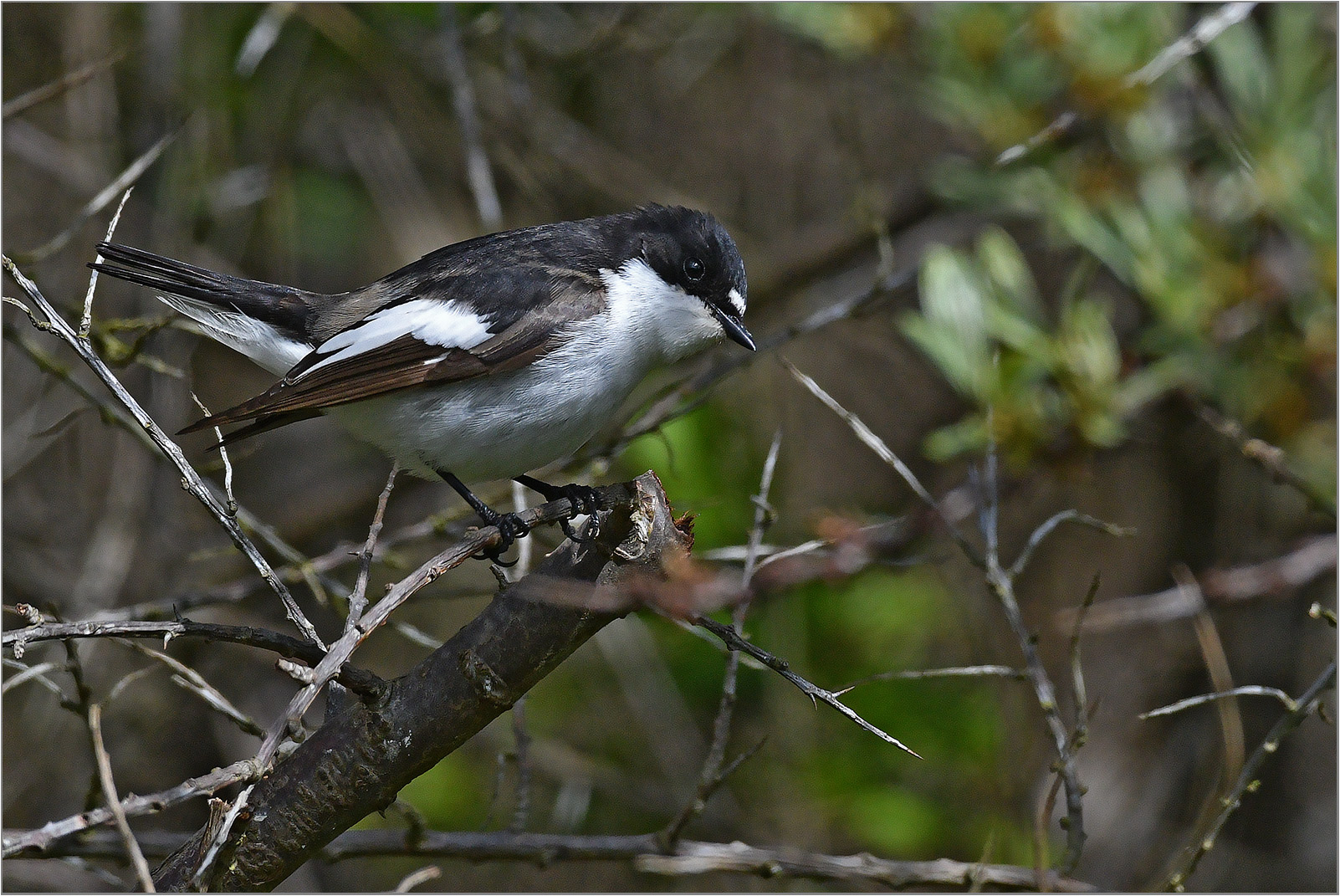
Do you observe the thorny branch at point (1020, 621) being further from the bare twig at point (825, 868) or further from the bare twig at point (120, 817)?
the bare twig at point (120, 817)

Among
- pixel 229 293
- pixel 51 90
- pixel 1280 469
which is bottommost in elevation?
pixel 1280 469

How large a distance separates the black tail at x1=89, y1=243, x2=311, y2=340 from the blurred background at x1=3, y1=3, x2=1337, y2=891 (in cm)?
16

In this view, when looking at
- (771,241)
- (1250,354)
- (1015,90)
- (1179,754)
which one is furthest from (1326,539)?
(771,241)

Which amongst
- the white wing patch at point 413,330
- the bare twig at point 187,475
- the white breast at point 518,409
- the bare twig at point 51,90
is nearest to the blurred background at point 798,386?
the bare twig at point 51,90

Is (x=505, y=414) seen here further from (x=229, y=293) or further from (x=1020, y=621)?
(x=1020, y=621)

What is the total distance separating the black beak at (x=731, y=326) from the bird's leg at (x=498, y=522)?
787 millimetres

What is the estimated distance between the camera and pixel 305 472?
17.2 feet

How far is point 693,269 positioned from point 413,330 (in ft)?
2.63

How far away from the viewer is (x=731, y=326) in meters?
3.04

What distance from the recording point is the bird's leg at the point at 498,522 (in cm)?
255

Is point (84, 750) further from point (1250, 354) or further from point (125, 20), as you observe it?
point (1250, 354)

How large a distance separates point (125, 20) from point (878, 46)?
297cm

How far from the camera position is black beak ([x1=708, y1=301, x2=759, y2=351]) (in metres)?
3.00

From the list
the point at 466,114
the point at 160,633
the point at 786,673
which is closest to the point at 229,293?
the point at 466,114
